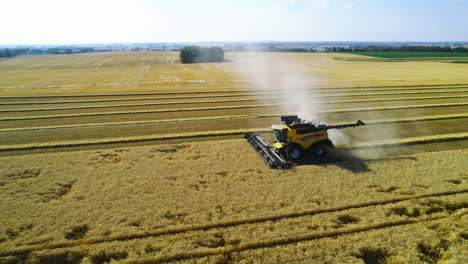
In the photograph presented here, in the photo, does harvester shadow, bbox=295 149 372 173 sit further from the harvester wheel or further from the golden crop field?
the harvester wheel

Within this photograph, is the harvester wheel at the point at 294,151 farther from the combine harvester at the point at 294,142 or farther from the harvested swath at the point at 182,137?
the harvested swath at the point at 182,137

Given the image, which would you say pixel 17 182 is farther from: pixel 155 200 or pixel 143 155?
pixel 155 200

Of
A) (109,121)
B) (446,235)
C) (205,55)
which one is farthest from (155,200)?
(205,55)

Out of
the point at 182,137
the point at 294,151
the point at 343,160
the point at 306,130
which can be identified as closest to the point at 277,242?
the point at 294,151

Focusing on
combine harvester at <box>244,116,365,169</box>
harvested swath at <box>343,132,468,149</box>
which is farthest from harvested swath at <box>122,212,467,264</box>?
harvested swath at <box>343,132,468,149</box>

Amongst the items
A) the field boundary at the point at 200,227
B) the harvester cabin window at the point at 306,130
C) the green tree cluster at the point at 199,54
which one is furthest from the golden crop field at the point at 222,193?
→ the green tree cluster at the point at 199,54

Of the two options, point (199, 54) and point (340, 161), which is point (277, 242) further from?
point (199, 54)
